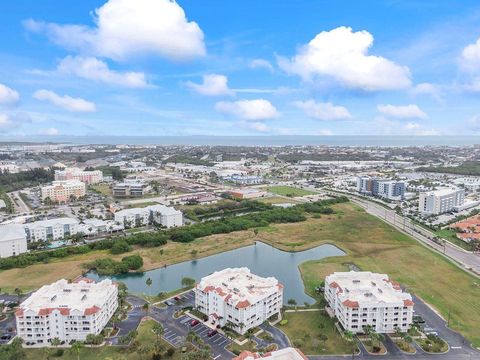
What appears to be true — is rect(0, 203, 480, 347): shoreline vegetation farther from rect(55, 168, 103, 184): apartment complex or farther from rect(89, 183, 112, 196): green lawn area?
rect(55, 168, 103, 184): apartment complex

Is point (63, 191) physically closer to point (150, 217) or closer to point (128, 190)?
point (128, 190)

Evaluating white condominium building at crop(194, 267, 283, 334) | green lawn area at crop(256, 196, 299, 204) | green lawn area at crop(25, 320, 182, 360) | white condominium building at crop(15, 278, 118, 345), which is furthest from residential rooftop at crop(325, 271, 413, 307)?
green lawn area at crop(256, 196, 299, 204)

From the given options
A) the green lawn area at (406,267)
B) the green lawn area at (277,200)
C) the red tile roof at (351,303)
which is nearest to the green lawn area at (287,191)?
the green lawn area at (277,200)

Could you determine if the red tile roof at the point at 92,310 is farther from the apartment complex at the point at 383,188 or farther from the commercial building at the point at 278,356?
the apartment complex at the point at 383,188

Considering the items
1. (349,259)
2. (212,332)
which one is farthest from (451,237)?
(212,332)

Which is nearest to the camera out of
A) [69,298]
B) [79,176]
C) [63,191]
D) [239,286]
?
[69,298]
